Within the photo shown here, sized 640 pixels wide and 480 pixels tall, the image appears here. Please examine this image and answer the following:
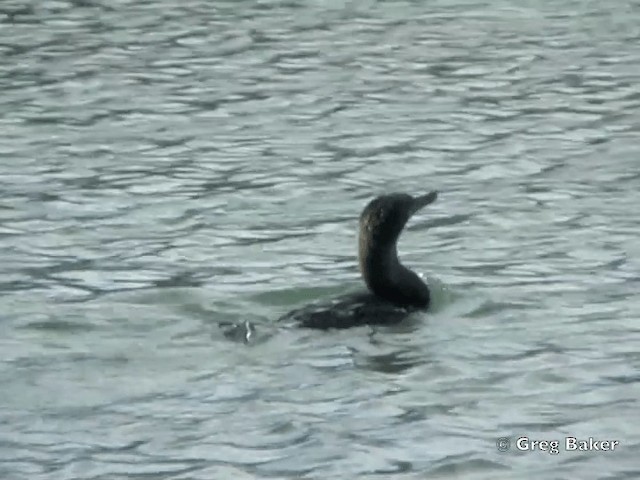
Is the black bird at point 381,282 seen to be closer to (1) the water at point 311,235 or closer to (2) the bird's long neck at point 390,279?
(2) the bird's long neck at point 390,279

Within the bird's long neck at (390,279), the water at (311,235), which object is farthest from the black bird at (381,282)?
the water at (311,235)

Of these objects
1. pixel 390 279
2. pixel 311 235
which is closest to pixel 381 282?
pixel 390 279

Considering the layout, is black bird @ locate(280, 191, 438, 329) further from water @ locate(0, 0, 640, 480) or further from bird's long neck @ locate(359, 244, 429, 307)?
water @ locate(0, 0, 640, 480)

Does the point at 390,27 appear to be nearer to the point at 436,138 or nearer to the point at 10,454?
the point at 436,138

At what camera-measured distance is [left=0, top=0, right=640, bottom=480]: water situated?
989 cm

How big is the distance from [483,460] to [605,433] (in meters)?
0.75

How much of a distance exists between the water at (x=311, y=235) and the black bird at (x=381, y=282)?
0.17 meters

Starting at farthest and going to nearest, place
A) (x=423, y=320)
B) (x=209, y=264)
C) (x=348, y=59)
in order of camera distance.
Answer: (x=348, y=59) → (x=209, y=264) → (x=423, y=320)

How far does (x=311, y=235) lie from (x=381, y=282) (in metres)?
2.36

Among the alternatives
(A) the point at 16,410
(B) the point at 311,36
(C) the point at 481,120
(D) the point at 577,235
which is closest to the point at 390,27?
(B) the point at 311,36

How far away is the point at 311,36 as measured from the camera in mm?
21891

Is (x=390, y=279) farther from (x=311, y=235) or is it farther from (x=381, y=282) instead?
(x=311, y=235)

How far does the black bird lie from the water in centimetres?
17

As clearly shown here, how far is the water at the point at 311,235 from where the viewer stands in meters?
9.89
